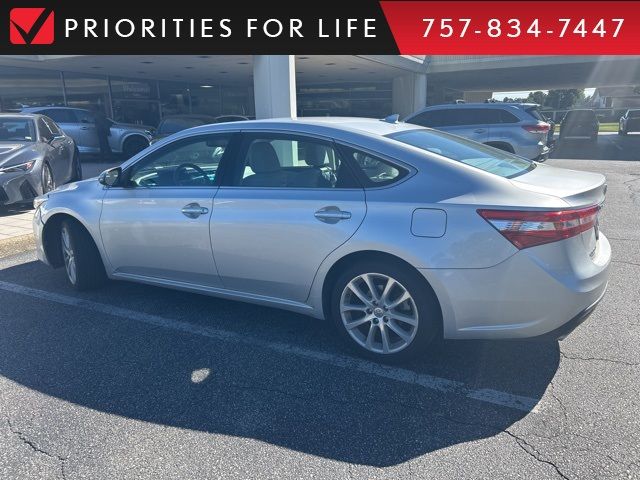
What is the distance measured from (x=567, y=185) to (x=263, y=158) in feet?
6.84

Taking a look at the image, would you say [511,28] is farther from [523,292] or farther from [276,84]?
[523,292]

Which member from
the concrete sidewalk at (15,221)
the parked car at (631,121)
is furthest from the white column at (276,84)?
the parked car at (631,121)

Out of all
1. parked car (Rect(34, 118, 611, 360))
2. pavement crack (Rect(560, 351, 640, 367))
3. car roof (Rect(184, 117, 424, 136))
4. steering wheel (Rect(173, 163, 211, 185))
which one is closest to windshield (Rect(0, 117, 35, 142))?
parked car (Rect(34, 118, 611, 360))

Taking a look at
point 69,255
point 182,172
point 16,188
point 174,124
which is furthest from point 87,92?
point 182,172

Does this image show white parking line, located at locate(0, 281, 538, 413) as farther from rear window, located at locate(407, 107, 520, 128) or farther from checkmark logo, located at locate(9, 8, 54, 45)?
checkmark logo, located at locate(9, 8, 54, 45)

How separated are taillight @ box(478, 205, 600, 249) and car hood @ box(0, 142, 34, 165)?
24.5ft

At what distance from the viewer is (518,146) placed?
37.4 feet

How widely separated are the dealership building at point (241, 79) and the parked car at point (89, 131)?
1.66 m

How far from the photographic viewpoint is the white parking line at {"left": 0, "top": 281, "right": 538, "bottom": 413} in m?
2.86

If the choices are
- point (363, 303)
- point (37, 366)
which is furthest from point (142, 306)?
point (363, 303)

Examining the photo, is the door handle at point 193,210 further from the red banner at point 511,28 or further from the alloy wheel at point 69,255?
the red banner at point 511,28

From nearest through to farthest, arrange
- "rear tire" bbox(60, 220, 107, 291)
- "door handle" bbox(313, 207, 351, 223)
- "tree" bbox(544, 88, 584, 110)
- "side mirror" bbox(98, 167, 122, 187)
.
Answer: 1. "door handle" bbox(313, 207, 351, 223)
2. "side mirror" bbox(98, 167, 122, 187)
3. "rear tire" bbox(60, 220, 107, 291)
4. "tree" bbox(544, 88, 584, 110)

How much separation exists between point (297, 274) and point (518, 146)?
9562mm

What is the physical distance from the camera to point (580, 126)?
21.4 metres
